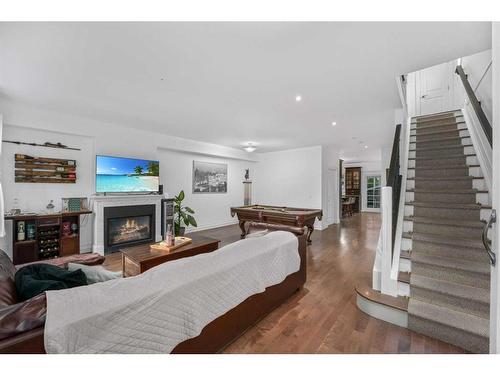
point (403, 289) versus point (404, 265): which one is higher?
point (404, 265)

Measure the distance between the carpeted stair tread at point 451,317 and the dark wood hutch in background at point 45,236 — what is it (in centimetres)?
498

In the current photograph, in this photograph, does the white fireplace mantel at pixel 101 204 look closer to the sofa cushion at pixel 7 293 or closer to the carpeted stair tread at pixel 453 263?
the sofa cushion at pixel 7 293

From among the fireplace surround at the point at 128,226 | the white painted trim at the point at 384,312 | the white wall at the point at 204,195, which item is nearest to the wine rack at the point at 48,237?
the fireplace surround at the point at 128,226

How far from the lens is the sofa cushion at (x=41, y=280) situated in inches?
50.1

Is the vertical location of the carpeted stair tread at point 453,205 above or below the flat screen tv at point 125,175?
below

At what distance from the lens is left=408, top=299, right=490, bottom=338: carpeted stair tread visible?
5.65 feet

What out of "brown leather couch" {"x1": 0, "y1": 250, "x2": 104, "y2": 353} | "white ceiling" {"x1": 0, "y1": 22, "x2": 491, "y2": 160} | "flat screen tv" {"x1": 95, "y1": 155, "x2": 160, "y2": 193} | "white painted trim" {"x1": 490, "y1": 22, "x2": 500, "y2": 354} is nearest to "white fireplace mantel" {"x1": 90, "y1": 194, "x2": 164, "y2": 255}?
"flat screen tv" {"x1": 95, "y1": 155, "x2": 160, "y2": 193}

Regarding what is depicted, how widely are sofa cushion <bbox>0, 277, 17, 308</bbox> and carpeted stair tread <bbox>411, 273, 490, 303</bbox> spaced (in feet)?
9.97

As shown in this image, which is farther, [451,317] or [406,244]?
[406,244]

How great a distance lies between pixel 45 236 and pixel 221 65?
4043 millimetres

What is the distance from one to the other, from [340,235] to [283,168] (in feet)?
9.63

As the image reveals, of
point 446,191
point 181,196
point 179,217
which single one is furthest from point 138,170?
point 446,191

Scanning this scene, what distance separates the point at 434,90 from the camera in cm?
554

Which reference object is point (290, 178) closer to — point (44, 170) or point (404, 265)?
point (404, 265)
